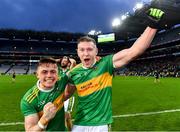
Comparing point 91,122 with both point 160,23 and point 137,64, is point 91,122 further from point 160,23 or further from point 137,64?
point 137,64

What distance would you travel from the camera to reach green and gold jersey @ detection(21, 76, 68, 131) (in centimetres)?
485

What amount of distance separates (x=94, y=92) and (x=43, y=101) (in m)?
1.02

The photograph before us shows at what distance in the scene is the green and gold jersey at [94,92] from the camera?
559 centimetres

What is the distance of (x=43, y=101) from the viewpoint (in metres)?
4.91

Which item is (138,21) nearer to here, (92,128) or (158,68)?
(158,68)

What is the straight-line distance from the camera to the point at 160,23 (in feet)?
16.3

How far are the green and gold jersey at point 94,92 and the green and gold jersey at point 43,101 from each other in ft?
1.83

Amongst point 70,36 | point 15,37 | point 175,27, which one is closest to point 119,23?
point 175,27

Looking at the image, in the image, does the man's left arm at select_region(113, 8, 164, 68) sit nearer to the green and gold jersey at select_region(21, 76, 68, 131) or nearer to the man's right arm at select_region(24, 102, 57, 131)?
the green and gold jersey at select_region(21, 76, 68, 131)

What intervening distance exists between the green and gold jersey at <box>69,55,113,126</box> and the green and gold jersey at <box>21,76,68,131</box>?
21.9 inches

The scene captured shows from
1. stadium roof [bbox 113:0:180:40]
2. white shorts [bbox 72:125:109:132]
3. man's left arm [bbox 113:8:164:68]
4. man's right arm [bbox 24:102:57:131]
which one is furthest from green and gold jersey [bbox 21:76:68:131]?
stadium roof [bbox 113:0:180:40]

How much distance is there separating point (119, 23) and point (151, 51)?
54.7ft

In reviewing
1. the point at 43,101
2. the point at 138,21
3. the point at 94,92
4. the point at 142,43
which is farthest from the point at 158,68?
the point at 43,101

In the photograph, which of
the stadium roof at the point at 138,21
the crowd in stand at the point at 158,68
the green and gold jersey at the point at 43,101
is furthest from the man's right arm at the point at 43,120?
the crowd in stand at the point at 158,68
